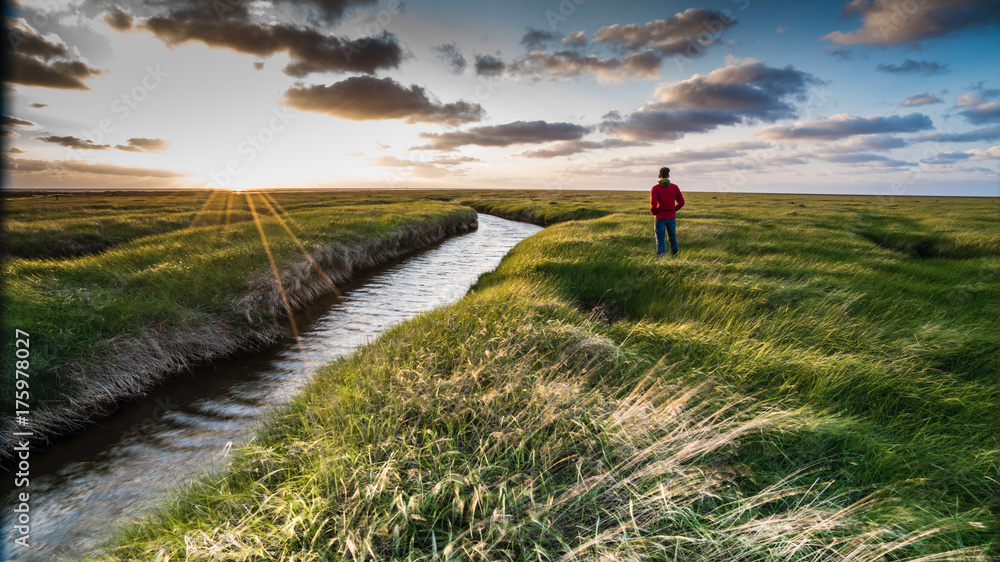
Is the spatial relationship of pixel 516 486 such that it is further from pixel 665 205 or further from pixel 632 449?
pixel 665 205

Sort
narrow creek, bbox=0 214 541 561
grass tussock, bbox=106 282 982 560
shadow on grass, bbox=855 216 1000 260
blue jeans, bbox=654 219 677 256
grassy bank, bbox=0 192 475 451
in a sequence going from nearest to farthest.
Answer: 1. grass tussock, bbox=106 282 982 560
2. narrow creek, bbox=0 214 541 561
3. grassy bank, bbox=0 192 475 451
4. blue jeans, bbox=654 219 677 256
5. shadow on grass, bbox=855 216 1000 260

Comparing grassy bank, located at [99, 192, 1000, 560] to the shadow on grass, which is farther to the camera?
the shadow on grass

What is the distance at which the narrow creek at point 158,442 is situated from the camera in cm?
471

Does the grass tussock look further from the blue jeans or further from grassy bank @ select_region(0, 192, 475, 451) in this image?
the blue jeans

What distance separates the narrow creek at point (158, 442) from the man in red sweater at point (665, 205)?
30.4 feet

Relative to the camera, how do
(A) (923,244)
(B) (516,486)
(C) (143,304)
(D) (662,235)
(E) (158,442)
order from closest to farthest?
(B) (516,486) → (E) (158,442) → (C) (143,304) → (D) (662,235) → (A) (923,244)

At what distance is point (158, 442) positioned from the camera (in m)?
6.20

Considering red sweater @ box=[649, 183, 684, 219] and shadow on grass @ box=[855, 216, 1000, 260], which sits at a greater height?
red sweater @ box=[649, 183, 684, 219]

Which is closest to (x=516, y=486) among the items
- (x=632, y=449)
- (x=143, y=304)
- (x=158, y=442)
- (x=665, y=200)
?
(x=632, y=449)

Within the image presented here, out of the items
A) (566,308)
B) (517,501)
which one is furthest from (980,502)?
(566,308)

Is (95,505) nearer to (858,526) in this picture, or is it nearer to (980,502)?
(858,526)

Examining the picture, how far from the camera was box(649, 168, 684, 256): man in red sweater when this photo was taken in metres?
12.9

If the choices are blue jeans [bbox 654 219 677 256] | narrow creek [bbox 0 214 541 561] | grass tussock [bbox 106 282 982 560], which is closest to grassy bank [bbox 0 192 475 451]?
narrow creek [bbox 0 214 541 561]

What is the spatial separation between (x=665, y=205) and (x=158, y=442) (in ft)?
46.6
